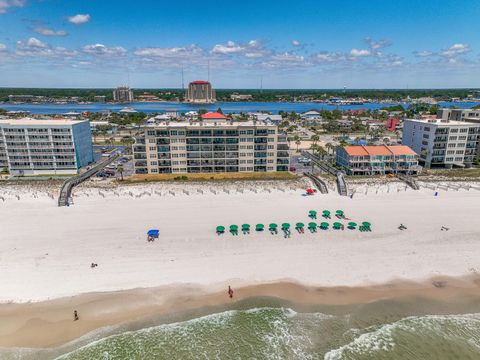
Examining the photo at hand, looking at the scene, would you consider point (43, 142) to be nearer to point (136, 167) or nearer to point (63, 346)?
point (136, 167)

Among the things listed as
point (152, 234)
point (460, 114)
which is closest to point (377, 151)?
point (460, 114)

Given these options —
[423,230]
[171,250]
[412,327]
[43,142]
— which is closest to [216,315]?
[171,250]

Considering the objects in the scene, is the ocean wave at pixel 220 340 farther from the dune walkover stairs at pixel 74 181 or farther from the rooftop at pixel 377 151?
the rooftop at pixel 377 151

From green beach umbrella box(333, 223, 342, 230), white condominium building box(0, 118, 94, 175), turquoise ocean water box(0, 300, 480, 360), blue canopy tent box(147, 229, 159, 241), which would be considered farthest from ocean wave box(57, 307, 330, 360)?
white condominium building box(0, 118, 94, 175)

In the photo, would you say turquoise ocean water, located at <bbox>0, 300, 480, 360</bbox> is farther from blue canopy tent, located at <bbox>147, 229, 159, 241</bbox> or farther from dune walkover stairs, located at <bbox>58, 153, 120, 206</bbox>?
dune walkover stairs, located at <bbox>58, 153, 120, 206</bbox>

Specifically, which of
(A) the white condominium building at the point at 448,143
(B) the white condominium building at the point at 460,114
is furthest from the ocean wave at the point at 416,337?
(B) the white condominium building at the point at 460,114

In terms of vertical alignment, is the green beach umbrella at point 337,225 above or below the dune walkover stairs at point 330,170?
below
